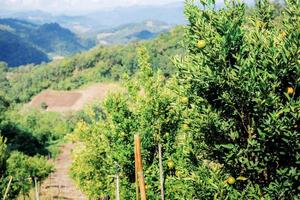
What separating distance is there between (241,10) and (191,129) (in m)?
3.57

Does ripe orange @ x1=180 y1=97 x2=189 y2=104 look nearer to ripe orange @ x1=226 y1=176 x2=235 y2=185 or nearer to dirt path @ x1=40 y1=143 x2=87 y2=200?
ripe orange @ x1=226 y1=176 x2=235 y2=185

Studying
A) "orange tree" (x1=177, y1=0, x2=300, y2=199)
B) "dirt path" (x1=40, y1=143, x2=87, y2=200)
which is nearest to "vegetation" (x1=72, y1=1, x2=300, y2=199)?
"orange tree" (x1=177, y1=0, x2=300, y2=199)

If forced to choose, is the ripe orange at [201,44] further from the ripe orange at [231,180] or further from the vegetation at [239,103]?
the ripe orange at [231,180]

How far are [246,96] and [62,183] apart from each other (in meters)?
86.5

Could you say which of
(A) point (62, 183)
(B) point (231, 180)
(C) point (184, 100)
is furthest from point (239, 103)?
(A) point (62, 183)

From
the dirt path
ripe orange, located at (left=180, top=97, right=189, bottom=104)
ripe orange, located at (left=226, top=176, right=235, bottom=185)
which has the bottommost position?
the dirt path

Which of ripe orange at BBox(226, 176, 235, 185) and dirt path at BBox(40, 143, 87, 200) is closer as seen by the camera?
ripe orange at BBox(226, 176, 235, 185)

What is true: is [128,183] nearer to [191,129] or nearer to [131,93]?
[131,93]

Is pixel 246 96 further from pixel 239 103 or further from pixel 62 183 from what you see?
pixel 62 183

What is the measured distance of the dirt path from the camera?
67.4 meters

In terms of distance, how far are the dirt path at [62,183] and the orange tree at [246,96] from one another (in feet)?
150

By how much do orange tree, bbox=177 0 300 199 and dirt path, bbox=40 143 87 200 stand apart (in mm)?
45732

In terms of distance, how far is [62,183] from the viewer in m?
92.1

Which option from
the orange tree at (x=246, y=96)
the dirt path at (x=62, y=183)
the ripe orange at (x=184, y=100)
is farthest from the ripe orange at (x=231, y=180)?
the dirt path at (x=62, y=183)
